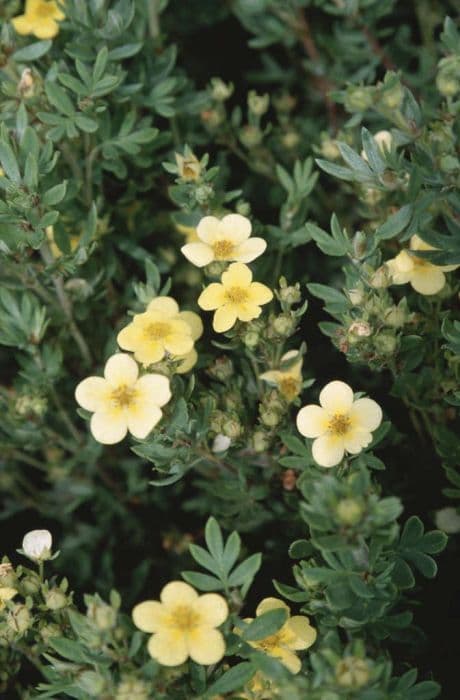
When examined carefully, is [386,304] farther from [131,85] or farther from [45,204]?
[131,85]

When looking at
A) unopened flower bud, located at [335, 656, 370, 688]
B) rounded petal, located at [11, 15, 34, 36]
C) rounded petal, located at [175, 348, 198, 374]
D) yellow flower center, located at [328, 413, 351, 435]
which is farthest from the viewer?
rounded petal, located at [11, 15, 34, 36]

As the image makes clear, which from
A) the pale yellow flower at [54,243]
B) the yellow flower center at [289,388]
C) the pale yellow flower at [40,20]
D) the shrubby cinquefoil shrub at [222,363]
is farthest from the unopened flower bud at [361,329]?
the pale yellow flower at [40,20]

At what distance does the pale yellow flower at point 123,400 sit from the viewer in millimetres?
1597

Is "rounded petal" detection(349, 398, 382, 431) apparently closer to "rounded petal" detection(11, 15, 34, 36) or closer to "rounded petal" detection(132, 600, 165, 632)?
"rounded petal" detection(132, 600, 165, 632)

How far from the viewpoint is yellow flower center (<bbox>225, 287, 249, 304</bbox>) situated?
1729 millimetres

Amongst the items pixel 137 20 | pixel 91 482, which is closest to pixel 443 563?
pixel 91 482

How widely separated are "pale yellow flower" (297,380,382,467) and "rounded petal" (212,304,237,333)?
8.8 inches

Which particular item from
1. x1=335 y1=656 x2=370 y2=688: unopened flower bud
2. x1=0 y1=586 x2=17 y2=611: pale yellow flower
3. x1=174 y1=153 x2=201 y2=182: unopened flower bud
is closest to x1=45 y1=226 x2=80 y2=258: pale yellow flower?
x1=174 y1=153 x2=201 y2=182: unopened flower bud

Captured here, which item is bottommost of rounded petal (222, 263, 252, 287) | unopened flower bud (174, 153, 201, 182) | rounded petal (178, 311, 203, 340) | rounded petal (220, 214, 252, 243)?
rounded petal (178, 311, 203, 340)

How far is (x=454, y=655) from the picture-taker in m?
1.87

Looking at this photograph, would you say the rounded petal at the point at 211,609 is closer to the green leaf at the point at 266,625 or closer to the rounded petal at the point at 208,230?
the green leaf at the point at 266,625

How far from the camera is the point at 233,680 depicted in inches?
57.7

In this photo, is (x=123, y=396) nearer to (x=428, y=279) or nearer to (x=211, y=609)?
(x=211, y=609)

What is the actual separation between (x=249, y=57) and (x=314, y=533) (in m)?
2.00
